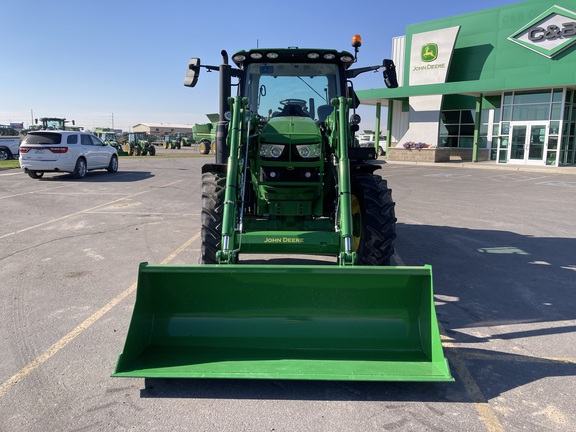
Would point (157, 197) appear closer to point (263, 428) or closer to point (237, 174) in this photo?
point (237, 174)

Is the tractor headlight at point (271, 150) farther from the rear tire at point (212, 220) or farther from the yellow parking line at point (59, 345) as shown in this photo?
the yellow parking line at point (59, 345)

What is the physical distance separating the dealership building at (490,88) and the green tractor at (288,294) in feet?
75.8

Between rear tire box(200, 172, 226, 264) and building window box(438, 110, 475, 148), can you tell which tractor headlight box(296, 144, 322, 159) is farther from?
building window box(438, 110, 475, 148)

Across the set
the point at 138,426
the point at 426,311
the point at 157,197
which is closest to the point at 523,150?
the point at 157,197

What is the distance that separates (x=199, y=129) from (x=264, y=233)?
41358 millimetres

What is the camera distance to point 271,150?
17.0 feet

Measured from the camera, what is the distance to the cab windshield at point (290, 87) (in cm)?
630

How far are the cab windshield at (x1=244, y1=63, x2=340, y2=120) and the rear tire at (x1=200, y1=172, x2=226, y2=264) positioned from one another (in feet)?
4.87

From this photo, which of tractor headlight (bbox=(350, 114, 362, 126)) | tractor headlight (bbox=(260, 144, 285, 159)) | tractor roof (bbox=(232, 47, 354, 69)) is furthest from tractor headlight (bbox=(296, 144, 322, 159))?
tractor roof (bbox=(232, 47, 354, 69))

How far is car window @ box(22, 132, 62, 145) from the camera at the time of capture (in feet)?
54.2

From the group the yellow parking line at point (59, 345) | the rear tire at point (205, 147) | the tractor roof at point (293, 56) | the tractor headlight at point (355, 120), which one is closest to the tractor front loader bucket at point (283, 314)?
the yellow parking line at point (59, 345)

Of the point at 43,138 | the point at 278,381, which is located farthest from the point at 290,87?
the point at 43,138

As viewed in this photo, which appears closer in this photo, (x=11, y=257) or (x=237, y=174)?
(x=237, y=174)

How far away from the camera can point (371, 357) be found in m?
3.47
